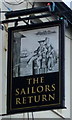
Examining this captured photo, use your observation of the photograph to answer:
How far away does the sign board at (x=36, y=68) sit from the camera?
31.1 ft

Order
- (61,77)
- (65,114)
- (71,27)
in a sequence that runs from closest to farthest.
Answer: (61,77)
(65,114)
(71,27)

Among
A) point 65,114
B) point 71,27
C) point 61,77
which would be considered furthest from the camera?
point 71,27

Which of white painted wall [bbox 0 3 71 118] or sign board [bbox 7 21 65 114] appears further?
white painted wall [bbox 0 3 71 118]

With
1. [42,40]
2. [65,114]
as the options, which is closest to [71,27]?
[65,114]

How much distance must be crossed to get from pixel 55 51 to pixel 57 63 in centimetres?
23

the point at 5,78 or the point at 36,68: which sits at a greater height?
the point at 36,68

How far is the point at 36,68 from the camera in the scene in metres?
9.85

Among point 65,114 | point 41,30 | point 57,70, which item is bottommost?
point 65,114

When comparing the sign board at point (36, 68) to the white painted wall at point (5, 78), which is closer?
the sign board at point (36, 68)

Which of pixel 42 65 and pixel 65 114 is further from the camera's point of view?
pixel 65 114

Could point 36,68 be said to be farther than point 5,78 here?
No

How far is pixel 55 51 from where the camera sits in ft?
32.0

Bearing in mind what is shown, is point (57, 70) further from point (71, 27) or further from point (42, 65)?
point (71, 27)

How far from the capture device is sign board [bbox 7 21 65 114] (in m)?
9.47
